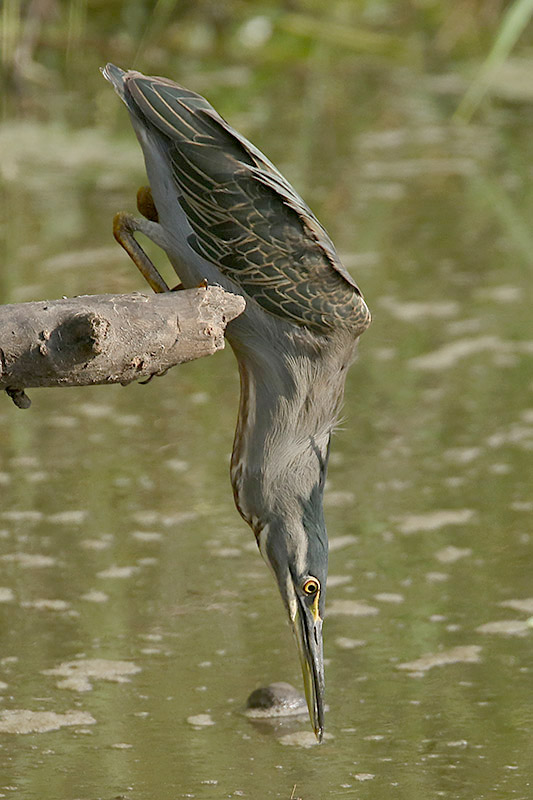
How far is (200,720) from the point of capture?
3.60 meters

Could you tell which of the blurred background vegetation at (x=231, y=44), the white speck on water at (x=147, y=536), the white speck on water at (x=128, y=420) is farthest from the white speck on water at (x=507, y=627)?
the blurred background vegetation at (x=231, y=44)

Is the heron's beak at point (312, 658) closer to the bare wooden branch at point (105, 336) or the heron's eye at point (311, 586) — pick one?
the heron's eye at point (311, 586)

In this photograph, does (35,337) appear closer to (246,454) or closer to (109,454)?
(246,454)

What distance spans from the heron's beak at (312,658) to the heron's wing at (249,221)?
0.73 meters

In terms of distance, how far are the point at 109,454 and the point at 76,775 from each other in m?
2.16

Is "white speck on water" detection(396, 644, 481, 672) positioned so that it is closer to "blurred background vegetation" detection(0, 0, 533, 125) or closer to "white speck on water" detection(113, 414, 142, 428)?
"white speck on water" detection(113, 414, 142, 428)

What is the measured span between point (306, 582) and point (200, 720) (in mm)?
511

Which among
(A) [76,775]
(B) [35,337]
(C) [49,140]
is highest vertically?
(C) [49,140]

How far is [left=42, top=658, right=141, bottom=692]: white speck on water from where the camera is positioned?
149 inches

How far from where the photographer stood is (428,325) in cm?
652

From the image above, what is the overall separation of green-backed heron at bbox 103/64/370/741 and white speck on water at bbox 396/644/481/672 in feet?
1.79

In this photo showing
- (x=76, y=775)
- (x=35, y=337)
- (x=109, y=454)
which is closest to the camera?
(x=35, y=337)

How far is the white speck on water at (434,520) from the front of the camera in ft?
15.7

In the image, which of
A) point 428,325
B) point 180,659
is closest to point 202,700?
point 180,659
